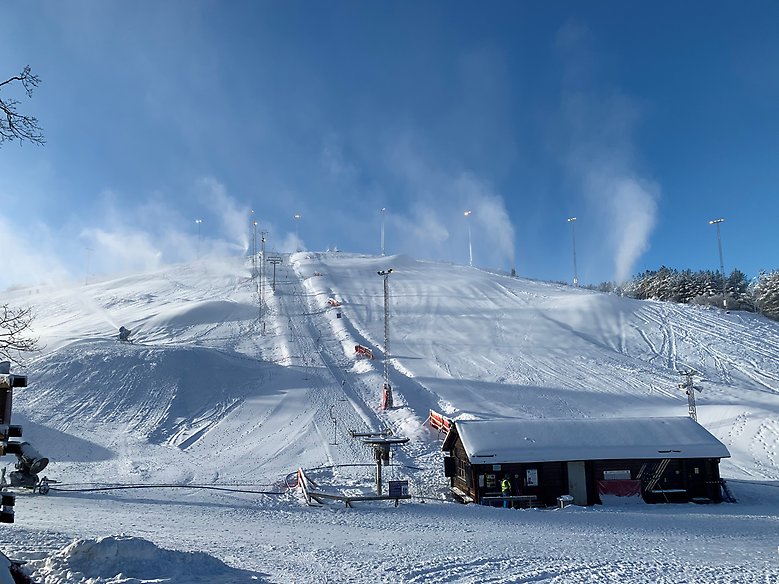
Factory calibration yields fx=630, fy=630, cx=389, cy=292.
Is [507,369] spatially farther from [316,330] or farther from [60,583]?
[60,583]

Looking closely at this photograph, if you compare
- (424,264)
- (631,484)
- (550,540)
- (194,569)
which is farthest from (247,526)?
(424,264)

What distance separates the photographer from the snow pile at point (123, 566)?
852cm

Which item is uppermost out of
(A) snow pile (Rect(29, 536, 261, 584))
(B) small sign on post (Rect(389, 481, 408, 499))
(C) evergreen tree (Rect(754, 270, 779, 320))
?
(C) evergreen tree (Rect(754, 270, 779, 320))

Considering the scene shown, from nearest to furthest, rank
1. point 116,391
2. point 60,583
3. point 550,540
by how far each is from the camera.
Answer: point 60,583 → point 550,540 → point 116,391

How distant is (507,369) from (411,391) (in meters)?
9.47

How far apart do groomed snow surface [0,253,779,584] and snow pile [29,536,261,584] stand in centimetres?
3

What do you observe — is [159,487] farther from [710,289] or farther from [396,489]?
[710,289]

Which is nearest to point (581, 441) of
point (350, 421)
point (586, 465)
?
point (586, 465)

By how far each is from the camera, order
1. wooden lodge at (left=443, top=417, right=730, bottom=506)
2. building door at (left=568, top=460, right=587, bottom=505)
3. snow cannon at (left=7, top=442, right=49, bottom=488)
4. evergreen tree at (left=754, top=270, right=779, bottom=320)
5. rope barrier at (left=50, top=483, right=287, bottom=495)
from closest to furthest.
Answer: snow cannon at (left=7, top=442, right=49, bottom=488), rope barrier at (left=50, top=483, right=287, bottom=495), wooden lodge at (left=443, top=417, right=730, bottom=506), building door at (left=568, top=460, right=587, bottom=505), evergreen tree at (left=754, top=270, right=779, bottom=320)

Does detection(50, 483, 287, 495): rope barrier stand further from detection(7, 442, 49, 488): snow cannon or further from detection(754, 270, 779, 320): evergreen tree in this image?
detection(754, 270, 779, 320): evergreen tree

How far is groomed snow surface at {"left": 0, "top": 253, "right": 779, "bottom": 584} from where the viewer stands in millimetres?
11430

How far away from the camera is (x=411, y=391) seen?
41062mm

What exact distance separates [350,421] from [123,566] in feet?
85.5

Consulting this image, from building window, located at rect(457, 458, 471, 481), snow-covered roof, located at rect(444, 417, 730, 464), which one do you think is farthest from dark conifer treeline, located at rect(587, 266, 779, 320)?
building window, located at rect(457, 458, 471, 481)
